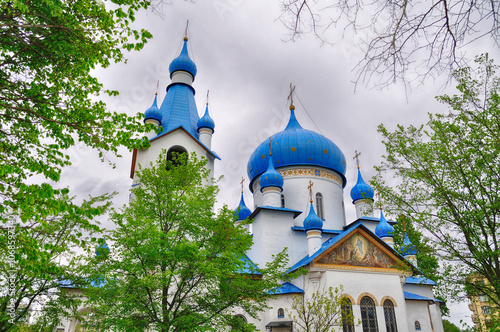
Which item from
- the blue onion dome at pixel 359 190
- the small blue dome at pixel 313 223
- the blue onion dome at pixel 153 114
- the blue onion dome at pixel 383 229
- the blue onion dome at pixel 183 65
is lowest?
the small blue dome at pixel 313 223

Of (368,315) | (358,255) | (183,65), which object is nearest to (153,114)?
(183,65)

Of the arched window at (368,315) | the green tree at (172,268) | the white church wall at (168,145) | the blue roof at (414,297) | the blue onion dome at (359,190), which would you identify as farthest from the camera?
the blue onion dome at (359,190)

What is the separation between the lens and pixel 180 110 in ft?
66.0

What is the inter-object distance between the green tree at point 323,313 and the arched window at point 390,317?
6.40 ft

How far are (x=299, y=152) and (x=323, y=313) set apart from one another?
11.9m

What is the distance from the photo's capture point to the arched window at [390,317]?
16.6 m

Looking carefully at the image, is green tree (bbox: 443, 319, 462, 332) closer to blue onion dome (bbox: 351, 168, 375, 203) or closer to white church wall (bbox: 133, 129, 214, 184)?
blue onion dome (bbox: 351, 168, 375, 203)

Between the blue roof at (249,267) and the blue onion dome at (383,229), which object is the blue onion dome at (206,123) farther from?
the blue onion dome at (383,229)

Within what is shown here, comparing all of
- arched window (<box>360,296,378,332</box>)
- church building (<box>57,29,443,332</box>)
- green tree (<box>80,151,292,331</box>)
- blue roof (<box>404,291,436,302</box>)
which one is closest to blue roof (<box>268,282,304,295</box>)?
church building (<box>57,29,443,332</box>)

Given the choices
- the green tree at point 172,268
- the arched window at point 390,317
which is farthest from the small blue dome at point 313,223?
the green tree at point 172,268

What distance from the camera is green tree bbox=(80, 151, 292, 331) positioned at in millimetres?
9844

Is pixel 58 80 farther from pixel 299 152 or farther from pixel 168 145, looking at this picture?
pixel 299 152

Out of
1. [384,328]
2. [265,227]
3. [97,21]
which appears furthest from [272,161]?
[97,21]

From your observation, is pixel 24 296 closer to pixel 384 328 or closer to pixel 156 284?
pixel 156 284
